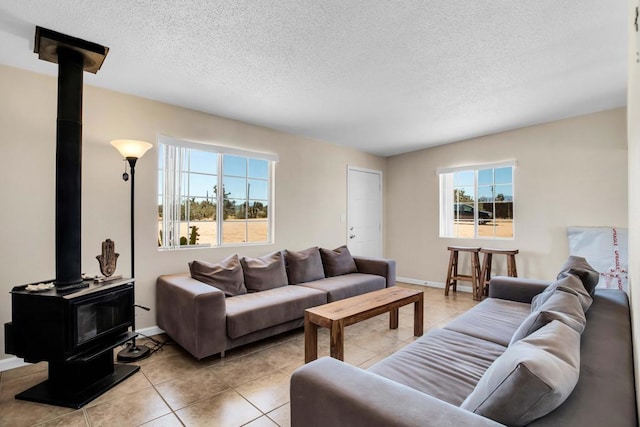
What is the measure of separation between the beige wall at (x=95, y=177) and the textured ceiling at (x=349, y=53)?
0.67 feet

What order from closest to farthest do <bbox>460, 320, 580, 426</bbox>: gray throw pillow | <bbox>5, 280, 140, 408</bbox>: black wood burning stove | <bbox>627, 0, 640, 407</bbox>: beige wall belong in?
1. <bbox>460, 320, 580, 426</bbox>: gray throw pillow
2. <bbox>627, 0, 640, 407</bbox>: beige wall
3. <bbox>5, 280, 140, 408</bbox>: black wood burning stove

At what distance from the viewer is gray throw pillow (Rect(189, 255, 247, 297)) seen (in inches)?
119

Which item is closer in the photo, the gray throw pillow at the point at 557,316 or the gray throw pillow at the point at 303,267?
the gray throw pillow at the point at 557,316

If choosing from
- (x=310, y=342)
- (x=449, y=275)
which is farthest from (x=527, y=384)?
(x=449, y=275)

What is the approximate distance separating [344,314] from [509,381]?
1.63 meters

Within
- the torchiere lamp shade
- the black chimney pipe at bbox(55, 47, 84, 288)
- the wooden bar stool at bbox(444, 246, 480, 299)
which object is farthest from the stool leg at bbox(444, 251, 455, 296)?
the black chimney pipe at bbox(55, 47, 84, 288)

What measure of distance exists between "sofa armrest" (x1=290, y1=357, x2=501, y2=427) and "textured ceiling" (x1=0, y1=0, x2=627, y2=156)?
1995 millimetres

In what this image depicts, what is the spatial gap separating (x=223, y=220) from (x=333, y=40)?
8.10 feet

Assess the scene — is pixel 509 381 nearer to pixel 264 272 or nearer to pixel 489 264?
pixel 264 272

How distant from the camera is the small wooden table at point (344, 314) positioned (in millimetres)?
2273

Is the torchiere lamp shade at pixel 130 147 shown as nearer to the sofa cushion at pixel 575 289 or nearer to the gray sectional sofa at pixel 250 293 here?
the gray sectional sofa at pixel 250 293

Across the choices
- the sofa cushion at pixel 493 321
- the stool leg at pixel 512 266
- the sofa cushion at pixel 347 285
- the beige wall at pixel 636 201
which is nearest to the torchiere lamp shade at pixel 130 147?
the sofa cushion at pixel 347 285

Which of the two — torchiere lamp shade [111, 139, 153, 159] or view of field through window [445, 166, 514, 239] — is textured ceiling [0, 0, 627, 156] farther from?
view of field through window [445, 166, 514, 239]

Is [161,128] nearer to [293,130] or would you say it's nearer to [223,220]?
[223,220]
